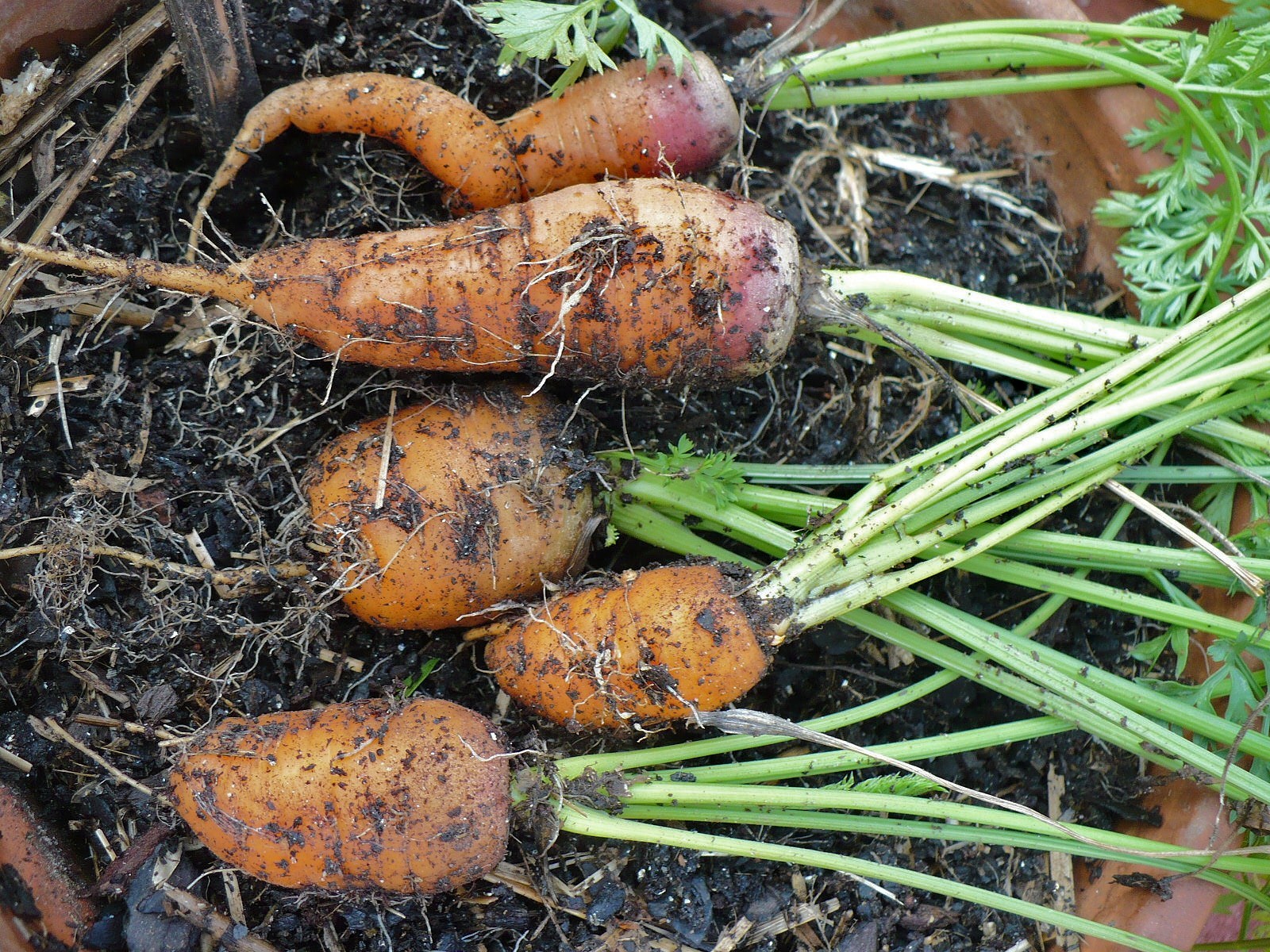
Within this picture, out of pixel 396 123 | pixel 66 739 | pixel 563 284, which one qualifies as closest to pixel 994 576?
pixel 563 284

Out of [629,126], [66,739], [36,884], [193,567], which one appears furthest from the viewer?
[629,126]

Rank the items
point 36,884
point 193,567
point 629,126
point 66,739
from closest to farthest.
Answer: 1. point 36,884
2. point 66,739
3. point 193,567
4. point 629,126

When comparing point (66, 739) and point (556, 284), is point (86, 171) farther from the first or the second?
point (66, 739)

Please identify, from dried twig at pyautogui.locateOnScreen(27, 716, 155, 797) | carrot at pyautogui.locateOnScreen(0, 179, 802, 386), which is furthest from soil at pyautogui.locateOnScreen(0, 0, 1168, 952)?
carrot at pyautogui.locateOnScreen(0, 179, 802, 386)

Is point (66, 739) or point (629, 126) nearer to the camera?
point (66, 739)

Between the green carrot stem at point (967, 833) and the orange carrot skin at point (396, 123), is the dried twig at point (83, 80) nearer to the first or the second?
the orange carrot skin at point (396, 123)

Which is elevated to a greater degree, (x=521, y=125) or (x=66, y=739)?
(x=521, y=125)

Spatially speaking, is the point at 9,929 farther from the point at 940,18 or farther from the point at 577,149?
the point at 940,18
